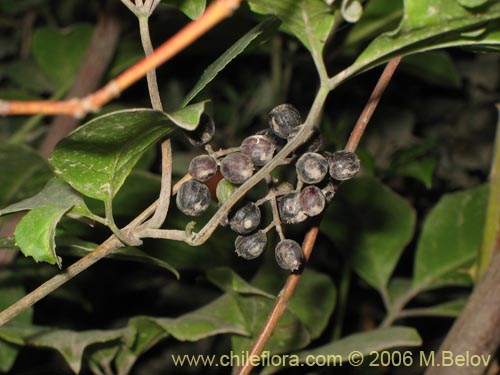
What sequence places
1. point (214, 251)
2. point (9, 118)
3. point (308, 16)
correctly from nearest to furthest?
point (308, 16) < point (214, 251) < point (9, 118)

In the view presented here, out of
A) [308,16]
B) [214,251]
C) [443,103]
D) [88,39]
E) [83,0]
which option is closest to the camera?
[308,16]

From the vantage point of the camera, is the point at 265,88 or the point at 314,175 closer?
the point at 314,175

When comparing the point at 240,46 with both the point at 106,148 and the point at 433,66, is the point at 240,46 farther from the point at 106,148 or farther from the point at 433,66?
the point at 433,66

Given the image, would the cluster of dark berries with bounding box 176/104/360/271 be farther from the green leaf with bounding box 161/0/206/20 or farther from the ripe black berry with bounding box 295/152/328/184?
the green leaf with bounding box 161/0/206/20

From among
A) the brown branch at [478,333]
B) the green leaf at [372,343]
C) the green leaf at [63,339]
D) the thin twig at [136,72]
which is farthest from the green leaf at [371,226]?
the thin twig at [136,72]

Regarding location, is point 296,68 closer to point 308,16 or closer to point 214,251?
point 214,251

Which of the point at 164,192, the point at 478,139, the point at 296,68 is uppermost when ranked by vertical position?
the point at 296,68

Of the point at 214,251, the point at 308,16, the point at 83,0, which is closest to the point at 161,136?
the point at 308,16

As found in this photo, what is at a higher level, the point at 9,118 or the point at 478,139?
the point at 9,118
